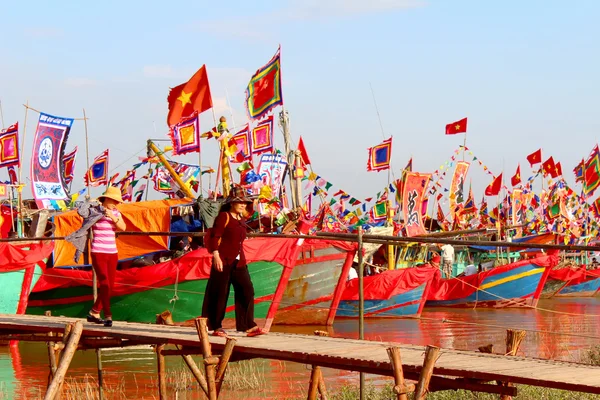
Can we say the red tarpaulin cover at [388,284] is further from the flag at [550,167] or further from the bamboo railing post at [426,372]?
the bamboo railing post at [426,372]

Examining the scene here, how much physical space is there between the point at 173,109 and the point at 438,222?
2031 centimetres

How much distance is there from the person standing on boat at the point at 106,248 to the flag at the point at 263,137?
51.4 feet

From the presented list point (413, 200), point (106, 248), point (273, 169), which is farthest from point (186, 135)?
point (106, 248)

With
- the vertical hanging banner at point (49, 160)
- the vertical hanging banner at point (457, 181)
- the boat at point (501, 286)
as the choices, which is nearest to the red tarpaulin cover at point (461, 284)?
the boat at point (501, 286)

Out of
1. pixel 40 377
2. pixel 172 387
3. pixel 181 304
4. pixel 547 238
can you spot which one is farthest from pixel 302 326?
pixel 547 238

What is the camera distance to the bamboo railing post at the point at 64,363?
684 centimetres

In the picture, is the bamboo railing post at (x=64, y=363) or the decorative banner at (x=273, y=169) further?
the decorative banner at (x=273, y=169)

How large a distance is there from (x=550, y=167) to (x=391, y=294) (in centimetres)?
1481

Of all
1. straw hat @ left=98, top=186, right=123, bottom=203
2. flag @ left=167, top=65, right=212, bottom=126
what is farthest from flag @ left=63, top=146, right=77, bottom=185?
straw hat @ left=98, top=186, right=123, bottom=203

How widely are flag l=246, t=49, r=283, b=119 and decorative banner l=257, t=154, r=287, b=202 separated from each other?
4.98m

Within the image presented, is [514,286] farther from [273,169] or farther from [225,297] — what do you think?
[225,297]

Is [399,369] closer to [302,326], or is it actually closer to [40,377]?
[40,377]

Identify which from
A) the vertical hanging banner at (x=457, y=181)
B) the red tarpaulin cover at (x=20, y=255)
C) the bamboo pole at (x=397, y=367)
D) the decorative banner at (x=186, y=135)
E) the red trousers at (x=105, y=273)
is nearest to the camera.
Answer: the bamboo pole at (x=397, y=367)

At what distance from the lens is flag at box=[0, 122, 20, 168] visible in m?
20.0
